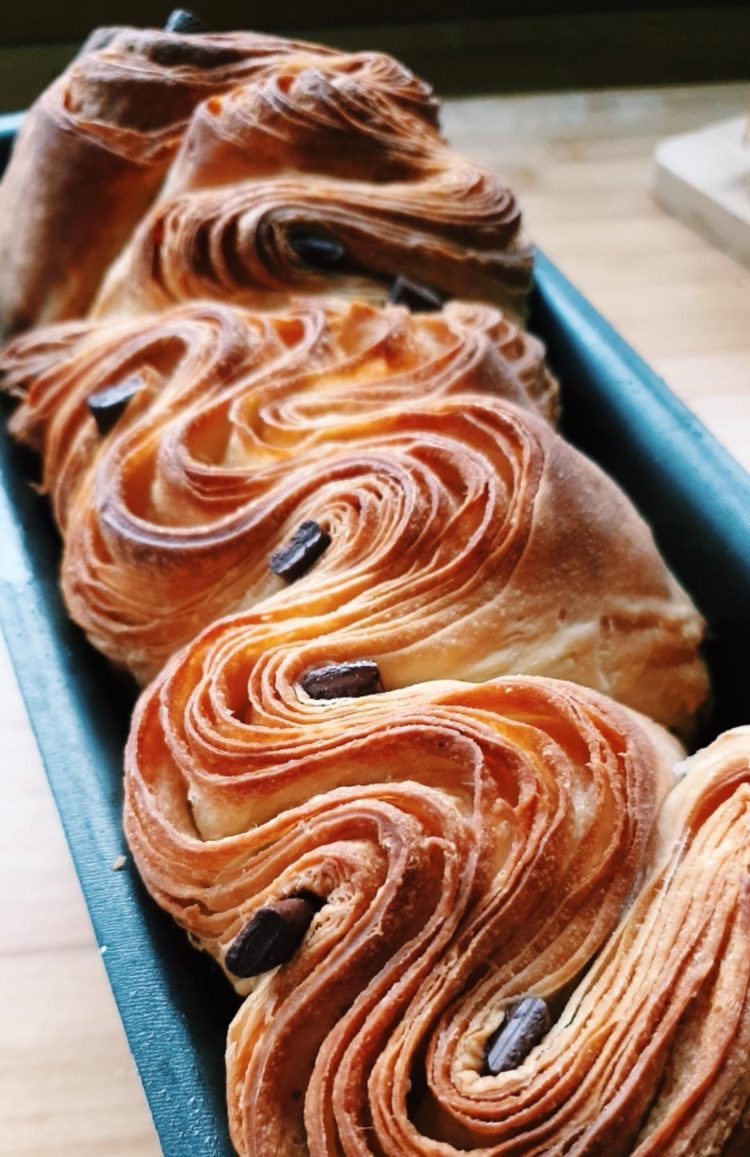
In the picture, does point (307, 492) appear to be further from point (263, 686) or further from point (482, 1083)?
point (482, 1083)

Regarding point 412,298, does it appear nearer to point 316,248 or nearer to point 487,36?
point 316,248

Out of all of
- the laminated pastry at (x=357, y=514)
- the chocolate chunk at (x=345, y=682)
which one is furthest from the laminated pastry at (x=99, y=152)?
the chocolate chunk at (x=345, y=682)

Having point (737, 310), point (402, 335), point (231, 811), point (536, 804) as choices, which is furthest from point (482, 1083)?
point (737, 310)

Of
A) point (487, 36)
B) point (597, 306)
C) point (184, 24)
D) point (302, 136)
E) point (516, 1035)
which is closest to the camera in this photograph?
point (516, 1035)

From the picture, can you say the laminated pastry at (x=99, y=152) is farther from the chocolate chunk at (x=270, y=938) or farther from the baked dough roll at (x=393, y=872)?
the chocolate chunk at (x=270, y=938)

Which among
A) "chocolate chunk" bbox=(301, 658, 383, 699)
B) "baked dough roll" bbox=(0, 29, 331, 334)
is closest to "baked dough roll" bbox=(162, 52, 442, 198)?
"baked dough roll" bbox=(0, 29, 331, 334)

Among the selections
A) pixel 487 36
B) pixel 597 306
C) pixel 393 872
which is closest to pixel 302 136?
pixel 597 306

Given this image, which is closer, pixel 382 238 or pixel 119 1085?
pixel 119 1085
